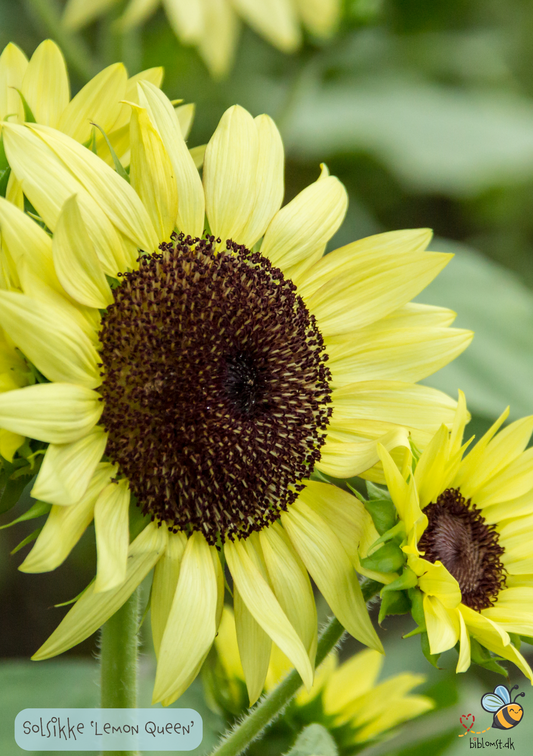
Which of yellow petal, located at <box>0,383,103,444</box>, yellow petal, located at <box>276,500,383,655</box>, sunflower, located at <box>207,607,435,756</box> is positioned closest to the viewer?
yellow petal, located at <box>0,383,103,444</box>

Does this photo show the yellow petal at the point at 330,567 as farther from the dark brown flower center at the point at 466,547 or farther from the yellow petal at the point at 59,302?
the yellow petal at the point at 59,302

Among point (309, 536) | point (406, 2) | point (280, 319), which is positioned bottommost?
point (309, 536)

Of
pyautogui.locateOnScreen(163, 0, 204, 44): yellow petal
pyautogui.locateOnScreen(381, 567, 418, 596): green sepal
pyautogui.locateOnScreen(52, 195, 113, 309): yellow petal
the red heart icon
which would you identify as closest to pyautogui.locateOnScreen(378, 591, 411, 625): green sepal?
pyautogui.locateOnScreen(381, 567, 418, 596): green sepal

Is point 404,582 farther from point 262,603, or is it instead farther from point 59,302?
point 59,302

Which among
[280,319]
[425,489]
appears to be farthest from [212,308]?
[425,489]

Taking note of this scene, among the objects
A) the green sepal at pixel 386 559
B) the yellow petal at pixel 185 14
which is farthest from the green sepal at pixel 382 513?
the yellow petal at pixel 185 14

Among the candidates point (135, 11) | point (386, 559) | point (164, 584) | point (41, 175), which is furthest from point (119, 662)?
point (135, 11)

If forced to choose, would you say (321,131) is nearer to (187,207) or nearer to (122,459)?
(187,207)

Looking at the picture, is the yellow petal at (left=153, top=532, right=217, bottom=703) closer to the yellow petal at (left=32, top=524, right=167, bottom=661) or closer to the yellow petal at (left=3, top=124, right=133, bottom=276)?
the yellow petal at (left=32, top=524, right=167, bottom=661)
